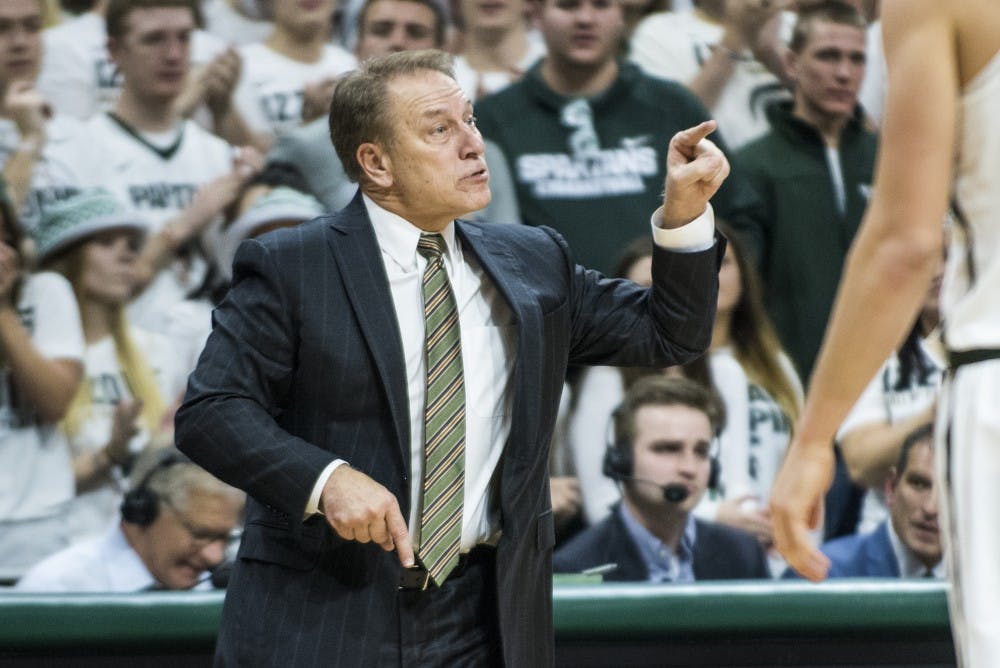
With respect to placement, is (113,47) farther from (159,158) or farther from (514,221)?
(514,221)

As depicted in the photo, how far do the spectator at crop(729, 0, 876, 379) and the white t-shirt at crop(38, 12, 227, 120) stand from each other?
76.3 inches

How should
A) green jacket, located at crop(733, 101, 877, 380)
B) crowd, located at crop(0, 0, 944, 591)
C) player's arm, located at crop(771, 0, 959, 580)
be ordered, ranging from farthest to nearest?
green jacket, located at crop(733, 101, 877, 380) → crowd, located at crop(0, 0, 944, 591) → player's arm, located at crop(771, 0, 959, 580)

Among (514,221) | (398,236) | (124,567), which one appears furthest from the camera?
(514,221)

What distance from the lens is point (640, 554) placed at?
416 centimetres

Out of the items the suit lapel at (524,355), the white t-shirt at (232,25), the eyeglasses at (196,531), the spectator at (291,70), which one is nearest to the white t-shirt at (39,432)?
→ the eyeglasses at (196,531)

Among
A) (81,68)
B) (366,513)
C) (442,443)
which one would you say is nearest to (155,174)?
(81,68)

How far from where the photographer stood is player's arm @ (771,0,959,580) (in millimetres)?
1770

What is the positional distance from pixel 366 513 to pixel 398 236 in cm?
59

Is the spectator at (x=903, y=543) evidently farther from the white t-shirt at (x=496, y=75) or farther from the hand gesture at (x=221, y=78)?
the hand gesture at (x=221, y=78)

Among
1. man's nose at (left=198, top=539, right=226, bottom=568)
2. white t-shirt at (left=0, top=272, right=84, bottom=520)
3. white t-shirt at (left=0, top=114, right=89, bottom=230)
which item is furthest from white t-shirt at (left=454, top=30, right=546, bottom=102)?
man's nose at (left=198, top=539, right=226, bottom=568)

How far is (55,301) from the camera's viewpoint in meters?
4.41

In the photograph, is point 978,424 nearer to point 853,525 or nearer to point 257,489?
point 257,489

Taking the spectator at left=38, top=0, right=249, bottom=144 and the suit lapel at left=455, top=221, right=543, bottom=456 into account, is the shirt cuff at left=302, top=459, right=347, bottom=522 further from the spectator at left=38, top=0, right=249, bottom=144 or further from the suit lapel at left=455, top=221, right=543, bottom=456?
the spectator at left=38, top=0, right=249, bottom=144

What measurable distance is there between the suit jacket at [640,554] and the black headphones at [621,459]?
0.37ft
